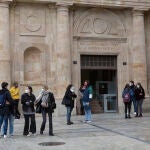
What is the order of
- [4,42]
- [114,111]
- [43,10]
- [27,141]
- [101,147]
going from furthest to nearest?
[114,111] < [43,10] < [4,42] < [27,141] < [101,147]

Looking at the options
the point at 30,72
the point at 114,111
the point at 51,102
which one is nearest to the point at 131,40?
the point at 114,111

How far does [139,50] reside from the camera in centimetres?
2520

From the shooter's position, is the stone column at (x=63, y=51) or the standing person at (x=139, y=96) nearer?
the standing person at (x=139, y=96)

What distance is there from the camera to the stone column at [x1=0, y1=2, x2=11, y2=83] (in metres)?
22.4

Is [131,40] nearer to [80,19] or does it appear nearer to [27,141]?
[80,19]

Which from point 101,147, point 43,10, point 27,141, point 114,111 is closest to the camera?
point 101,147

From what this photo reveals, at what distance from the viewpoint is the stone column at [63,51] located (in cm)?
2358

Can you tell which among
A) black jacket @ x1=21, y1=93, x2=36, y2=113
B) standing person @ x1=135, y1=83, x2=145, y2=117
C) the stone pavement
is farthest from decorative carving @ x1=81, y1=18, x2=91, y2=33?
black jacket @ x1=21, y1=93, x2=36, y2=113

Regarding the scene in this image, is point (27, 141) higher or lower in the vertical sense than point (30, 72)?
lower

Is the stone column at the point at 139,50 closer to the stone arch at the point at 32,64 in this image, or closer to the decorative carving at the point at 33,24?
the stone arch at the point at 32,64

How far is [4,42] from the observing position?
22.7 metres

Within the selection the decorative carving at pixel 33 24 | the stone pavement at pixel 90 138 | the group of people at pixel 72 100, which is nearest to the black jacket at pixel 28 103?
the stone pavement at pixel 90 138

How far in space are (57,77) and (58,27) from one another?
2959 millimetres

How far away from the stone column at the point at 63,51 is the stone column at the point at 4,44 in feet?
9.75
